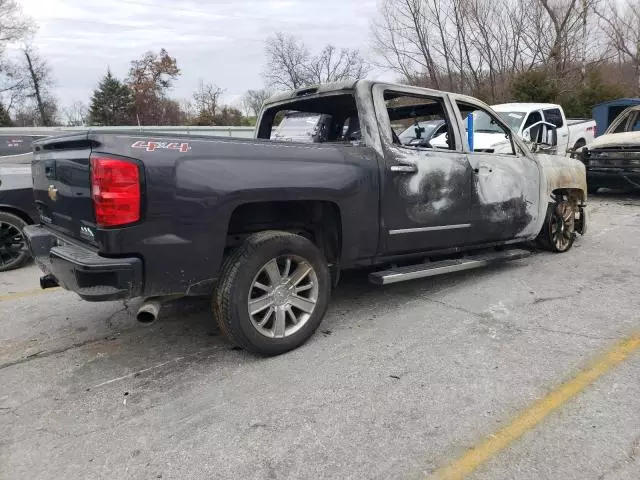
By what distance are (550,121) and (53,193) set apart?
1204 centimetres

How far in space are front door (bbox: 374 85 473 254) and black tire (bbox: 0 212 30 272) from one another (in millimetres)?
Answer: 4692

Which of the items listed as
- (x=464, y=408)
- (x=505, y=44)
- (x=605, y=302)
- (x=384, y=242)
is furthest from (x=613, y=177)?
(x=505, y=44)

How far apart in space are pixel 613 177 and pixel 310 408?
30.9 ft

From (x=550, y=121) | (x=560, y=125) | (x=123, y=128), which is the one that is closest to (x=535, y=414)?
(x=550, y=121)

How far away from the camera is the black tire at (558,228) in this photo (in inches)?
238

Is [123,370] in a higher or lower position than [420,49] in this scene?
lower

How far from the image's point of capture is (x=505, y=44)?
2656 cm

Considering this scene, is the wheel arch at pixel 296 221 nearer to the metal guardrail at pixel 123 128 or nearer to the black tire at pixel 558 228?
the metal guardrail at pixel 123 128

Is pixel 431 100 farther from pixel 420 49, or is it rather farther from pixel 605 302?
pixel 420 49

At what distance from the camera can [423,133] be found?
5039mm

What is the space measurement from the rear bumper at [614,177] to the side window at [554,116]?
2511 mm

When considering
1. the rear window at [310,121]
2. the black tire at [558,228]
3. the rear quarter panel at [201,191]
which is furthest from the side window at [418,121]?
the black tire at [558,228]

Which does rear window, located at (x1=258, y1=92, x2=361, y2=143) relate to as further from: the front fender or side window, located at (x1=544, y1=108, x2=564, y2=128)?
side window, located at (x1=544, y1=108, x2=564, y2=128)

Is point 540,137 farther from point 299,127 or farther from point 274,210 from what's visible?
point 274,210
